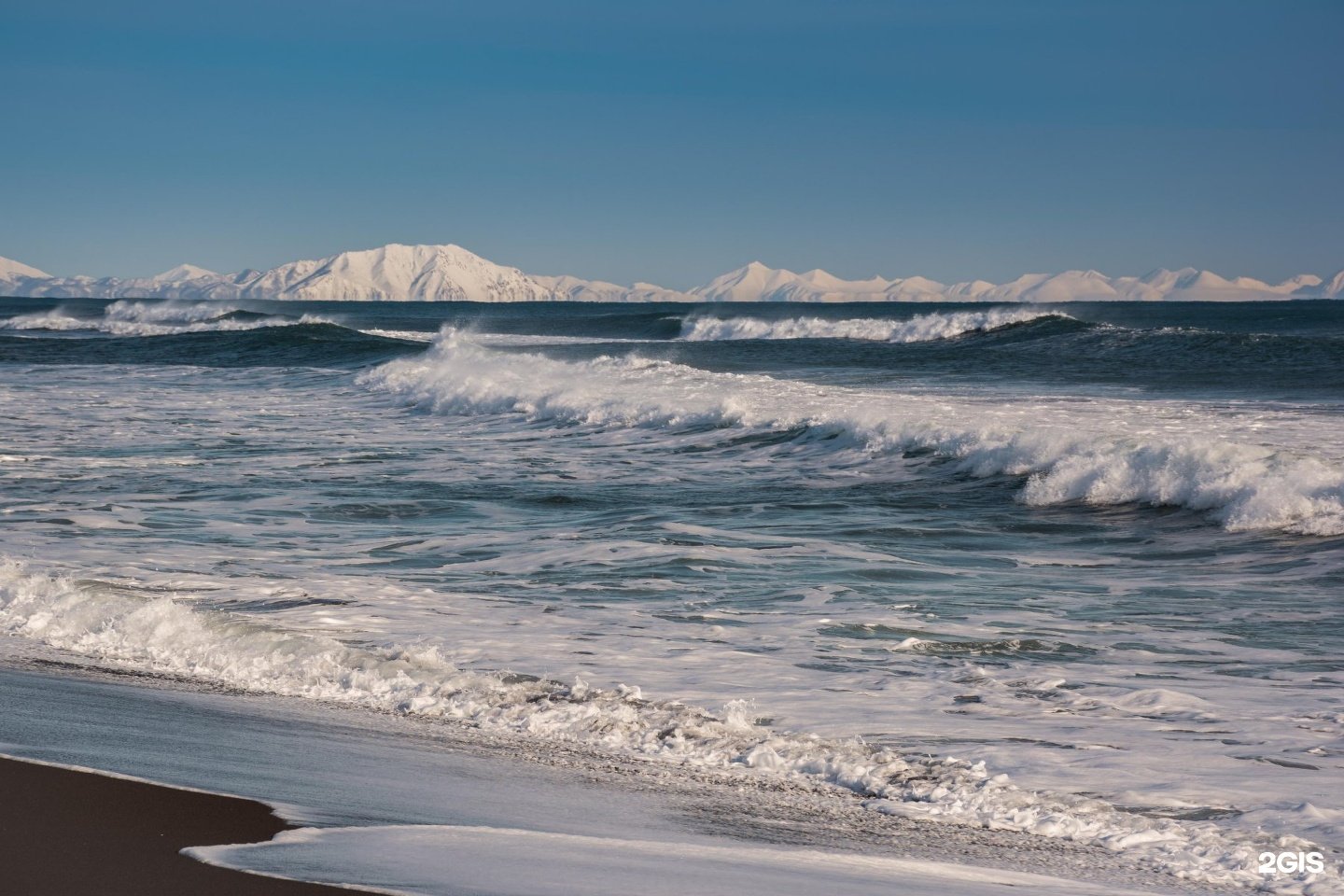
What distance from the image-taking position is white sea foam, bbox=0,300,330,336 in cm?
6294

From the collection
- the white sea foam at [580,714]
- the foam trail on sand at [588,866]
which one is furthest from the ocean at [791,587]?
the foam trail on sand at [588,866]

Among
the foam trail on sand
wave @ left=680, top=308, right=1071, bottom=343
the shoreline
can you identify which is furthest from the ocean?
wave @ left=680, top=308, right=1071, bottom=343

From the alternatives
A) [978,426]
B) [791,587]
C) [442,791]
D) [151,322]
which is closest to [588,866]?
[442,791]

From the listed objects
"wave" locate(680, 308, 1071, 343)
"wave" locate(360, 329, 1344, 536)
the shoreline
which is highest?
"wave" locate(680, 308, 1071, 343)

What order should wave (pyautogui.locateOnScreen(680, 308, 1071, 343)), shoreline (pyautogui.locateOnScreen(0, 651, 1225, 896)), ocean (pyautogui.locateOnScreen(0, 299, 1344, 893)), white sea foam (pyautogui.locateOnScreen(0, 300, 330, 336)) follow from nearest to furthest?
shoreline (pyautogui.locateOnScreen(0, 651, 1225, 896)) → ocean (pyautogui.locateOnScreen(0, 299, 1344, 893)) → wave (pyautogui.locateOnScreen(680, 308, 1071, 343)) → white sea foam (pyautogui.locateOnScreen(0, 300, 330, 336))

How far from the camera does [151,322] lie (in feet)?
236

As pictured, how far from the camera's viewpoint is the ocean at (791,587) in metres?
4.38

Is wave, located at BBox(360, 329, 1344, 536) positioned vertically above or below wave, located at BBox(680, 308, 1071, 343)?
below

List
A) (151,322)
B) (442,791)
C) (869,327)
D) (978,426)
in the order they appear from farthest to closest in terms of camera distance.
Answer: (151,322) < (869,327) < (978,426) < (442,791)

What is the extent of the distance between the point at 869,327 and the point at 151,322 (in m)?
41.1

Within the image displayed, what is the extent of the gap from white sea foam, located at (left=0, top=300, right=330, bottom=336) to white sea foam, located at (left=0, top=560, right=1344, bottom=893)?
5350cm

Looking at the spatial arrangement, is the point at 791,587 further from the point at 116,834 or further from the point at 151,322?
the point at 151,322

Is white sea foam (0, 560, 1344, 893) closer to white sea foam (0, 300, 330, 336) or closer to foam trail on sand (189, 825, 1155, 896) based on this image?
foam trail on sand (189, 825, 1155, 896)

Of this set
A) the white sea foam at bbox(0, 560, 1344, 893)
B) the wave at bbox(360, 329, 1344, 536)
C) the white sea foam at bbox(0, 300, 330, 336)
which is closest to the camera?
the white sea foam at bbox(0, 560, 1344, 893)
